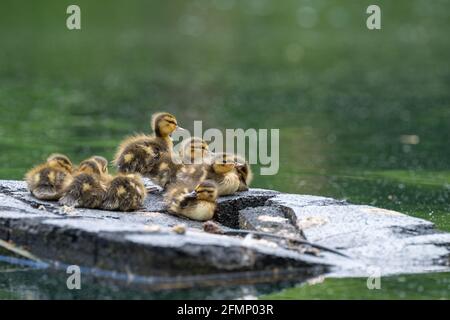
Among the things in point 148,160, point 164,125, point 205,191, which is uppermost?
point 164,125

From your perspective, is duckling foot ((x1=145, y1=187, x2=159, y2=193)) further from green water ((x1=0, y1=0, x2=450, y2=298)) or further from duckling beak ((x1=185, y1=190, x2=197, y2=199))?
green water ((x1=0, y1=0, x2=450, y2=298))

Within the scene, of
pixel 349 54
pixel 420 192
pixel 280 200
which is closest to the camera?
pixel 280 200

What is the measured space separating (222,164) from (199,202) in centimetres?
45

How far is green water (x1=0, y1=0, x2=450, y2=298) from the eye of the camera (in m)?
10.2

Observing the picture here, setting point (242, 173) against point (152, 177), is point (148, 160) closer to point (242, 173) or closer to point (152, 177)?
point (152, 177)

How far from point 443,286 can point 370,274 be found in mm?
409

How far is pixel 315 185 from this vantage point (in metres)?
9.73

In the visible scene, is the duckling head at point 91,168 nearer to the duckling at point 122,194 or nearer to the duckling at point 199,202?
the duckling at point 122,194

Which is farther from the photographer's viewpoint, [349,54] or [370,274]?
[349,54]

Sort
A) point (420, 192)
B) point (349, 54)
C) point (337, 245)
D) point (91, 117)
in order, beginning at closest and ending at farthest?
point (337, 245)
point (420, 192)
point (91, 117)
point (349, 54)

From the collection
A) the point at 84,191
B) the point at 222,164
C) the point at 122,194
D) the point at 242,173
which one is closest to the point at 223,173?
the point at 222,164

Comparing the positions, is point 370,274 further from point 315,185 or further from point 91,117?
point 91,117

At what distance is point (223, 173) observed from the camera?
24.3ft

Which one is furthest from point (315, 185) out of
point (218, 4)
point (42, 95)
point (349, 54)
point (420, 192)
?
point (218, 4)
